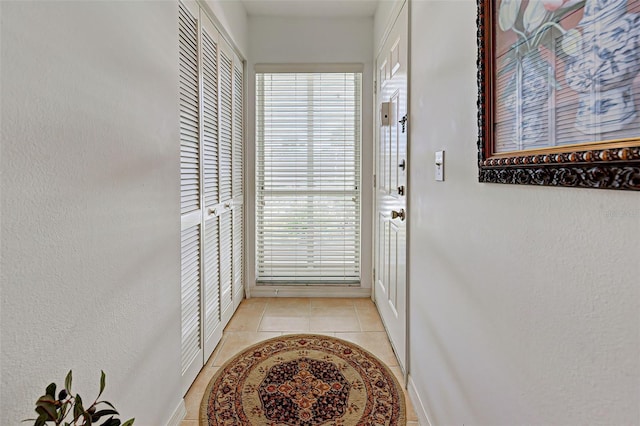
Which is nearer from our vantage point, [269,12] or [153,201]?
[153,201]

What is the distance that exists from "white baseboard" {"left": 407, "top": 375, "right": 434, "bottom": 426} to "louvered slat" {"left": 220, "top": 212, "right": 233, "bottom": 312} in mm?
1411

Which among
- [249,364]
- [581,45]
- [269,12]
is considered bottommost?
[249,364]

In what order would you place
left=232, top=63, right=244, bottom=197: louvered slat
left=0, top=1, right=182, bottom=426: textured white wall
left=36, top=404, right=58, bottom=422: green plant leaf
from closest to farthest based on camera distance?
left=36, top=404, right=58, bottom=422: green plant leaf < left=0, top=1, right=182, bottom=426: textured white wall < left=232, top=63, right=244, bottom=197: louvered slat

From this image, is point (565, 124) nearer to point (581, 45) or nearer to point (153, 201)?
point (581, 45)

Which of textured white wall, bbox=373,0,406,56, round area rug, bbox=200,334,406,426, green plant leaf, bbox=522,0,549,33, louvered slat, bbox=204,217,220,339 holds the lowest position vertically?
round area rug, bbox=200,334,406,426

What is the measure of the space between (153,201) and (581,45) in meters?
1.44

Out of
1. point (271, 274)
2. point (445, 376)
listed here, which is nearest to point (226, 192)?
point (271, 274)

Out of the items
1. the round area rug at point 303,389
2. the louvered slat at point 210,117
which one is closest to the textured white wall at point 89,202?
the round area rug at point 303,389

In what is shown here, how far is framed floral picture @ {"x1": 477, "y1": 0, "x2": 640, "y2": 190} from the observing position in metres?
0.56

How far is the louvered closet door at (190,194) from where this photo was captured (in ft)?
6.11

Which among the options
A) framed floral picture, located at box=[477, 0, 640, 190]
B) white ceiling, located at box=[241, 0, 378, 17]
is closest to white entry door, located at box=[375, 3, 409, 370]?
white ceiling, located at box=[241, 0, 378, 17]

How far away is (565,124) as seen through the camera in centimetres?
69

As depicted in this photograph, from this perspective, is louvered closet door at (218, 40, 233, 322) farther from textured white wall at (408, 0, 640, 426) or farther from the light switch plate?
the light switch plate

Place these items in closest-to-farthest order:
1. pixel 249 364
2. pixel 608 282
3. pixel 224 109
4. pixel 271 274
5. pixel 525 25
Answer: pixel 608 282
pixel 525 25
pixel 249 364
pixel 224 109
pixel 271 274
